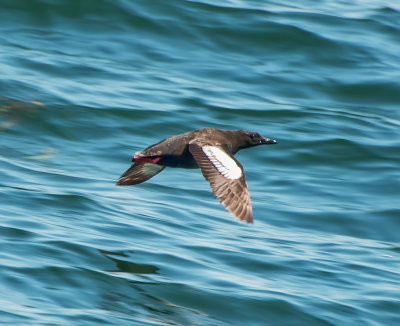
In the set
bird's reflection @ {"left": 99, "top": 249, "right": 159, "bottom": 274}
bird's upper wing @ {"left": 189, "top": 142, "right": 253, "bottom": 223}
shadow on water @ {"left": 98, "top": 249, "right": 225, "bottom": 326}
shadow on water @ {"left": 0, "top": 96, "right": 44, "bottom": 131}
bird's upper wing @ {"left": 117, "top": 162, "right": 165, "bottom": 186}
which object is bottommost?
shadow on water @ {"left": 98, "top": 249, "right": 225, "bottom": 326}

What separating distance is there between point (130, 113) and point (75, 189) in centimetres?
226

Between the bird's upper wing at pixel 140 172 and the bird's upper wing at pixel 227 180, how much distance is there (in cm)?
94

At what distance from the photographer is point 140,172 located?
7527 millimetres

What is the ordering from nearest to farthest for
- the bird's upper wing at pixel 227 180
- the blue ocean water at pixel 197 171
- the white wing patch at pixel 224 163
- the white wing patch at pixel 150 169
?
the bird's upper wing at pixel 227 180
the white wing patch at pixel 224 163
the blue ocean water at pixel 197 171
the white wing patch at pixel 150 169

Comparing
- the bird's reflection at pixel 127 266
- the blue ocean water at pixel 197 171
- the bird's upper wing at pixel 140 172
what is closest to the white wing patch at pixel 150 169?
the bird's upper wing at pixel 140 172

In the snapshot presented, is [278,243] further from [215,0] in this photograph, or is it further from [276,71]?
[215,0]

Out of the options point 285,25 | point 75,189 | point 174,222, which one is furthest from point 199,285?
point 285,25

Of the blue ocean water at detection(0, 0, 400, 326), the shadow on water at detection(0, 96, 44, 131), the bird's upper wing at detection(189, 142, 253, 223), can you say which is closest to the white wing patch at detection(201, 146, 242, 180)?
the bird's upper wing at detection(189, 142, 253, 223)

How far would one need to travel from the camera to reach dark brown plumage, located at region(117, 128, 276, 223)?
19.8 ft

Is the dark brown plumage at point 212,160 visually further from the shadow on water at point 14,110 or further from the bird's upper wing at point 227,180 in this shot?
the shadow on water at point 14,110

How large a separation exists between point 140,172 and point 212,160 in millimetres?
1333

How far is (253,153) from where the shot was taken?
10258mm

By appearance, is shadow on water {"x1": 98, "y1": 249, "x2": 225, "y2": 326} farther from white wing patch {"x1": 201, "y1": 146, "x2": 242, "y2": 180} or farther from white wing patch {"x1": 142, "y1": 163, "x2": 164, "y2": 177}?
white wing patch {"x1": 142, "y1": 163, "x2": 164, "y2": 177}

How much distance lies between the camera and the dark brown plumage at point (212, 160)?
6035mm
